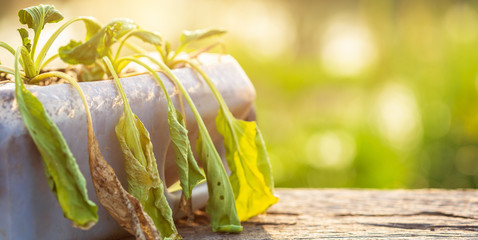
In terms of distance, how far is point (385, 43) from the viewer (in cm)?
199

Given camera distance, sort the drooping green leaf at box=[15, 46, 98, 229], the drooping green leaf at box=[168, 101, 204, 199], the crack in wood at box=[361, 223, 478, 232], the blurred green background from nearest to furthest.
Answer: the drooping green leaf at box=[15, 46, 98, 229] → the drooping green leaf at box=[168, 101, 204, 199] → the crack in wood at box=[361, 223, 478, 232] → the blurred green background

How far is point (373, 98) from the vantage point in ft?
5.75

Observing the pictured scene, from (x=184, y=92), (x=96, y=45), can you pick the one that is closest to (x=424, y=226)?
(x=184, y=92)

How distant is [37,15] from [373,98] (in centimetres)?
139

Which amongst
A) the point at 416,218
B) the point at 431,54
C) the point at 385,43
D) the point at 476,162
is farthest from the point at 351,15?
the point at 416,218

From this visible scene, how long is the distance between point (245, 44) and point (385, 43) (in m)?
0.52

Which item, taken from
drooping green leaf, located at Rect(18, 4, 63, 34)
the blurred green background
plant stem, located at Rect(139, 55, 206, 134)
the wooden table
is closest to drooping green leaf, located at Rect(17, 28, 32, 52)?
drooping green leaf, located at Rect(18, 4, 63, 34)

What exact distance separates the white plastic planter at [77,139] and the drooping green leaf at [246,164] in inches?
1.3

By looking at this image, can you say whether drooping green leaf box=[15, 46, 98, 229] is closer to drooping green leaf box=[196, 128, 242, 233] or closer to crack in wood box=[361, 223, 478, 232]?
drooping green leaf box=[196, 128, 242, 233]

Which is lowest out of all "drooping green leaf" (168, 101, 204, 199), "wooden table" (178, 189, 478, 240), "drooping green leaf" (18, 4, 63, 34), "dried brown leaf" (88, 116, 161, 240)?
"wooden table" (178, 189, 478, 240)

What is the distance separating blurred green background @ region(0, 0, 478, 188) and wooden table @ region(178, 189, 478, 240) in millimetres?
707

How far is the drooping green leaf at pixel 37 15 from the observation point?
0.50 m

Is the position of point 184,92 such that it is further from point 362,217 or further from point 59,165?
point 362,217

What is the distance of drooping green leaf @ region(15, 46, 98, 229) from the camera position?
17.0 inches
